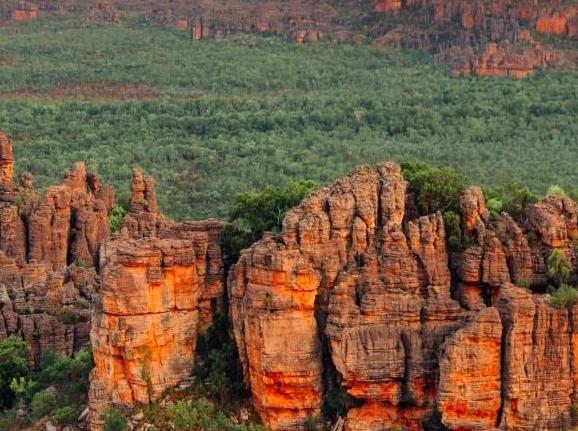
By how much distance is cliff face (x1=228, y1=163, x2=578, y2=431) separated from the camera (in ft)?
109

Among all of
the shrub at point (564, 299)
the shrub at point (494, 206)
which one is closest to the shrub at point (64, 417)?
the shrub at point (494, 206)

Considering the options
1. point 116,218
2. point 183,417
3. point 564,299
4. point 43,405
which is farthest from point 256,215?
point 116,218

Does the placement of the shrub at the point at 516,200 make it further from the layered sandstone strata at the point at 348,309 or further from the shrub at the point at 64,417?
the shrub at the point at 64,417

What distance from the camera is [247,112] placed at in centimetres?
11712

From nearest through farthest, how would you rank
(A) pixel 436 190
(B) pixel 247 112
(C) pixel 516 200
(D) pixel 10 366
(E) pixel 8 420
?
(A) pixel 436 190
(C) pixel 516 200
(E) pixel 8 420
(D) pixel 10 366
(B) pixel 247 112

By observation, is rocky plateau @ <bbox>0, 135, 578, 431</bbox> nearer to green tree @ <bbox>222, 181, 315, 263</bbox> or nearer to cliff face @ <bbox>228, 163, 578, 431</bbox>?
cliff face @ <bbox>228, 163, 578, 431</bbox>

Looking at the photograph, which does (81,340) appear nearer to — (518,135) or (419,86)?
(518,135)

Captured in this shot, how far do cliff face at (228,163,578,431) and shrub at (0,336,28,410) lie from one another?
9257 mm

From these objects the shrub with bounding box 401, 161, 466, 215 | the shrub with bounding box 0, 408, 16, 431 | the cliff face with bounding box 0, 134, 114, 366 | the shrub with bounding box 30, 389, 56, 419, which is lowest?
the shrub with bounding box 0, 408, 16, 431

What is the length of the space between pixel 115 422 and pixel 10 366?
8.92 m

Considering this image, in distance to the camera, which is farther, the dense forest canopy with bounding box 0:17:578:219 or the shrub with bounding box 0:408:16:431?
the dense forest canopy with bounding box 0:17:578:219

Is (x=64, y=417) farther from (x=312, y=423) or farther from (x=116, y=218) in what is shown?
(x=116, y=218)

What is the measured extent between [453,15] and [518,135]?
34304 millimetres

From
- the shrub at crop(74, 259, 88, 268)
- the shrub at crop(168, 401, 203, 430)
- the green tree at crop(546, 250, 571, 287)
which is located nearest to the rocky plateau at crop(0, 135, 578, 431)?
the green tree at crop(546, 250, 571, 287)
